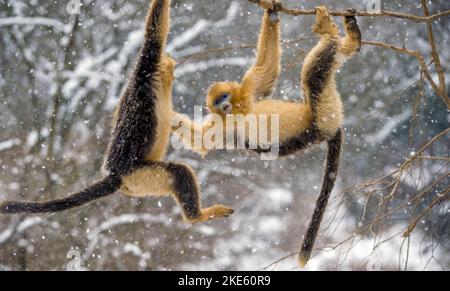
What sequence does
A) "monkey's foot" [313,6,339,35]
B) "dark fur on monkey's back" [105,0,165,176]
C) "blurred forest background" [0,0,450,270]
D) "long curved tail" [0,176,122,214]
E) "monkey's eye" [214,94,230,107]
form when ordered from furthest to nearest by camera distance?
1. "blurred forest background" [0,0,450,270]
2. "monkey's eye" [214,94,230,107]
3. "dark fur on monkey's back" [105,0,165,176]
4. "monkey's foot" [313,6,339,35]
5. "long curved tail" [0,176,122,214]

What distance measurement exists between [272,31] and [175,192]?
143 centimetres

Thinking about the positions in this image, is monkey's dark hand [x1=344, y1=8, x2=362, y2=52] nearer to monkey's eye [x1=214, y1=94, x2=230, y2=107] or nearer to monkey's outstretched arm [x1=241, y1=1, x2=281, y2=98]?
monkey's outstretched arm [x1=241, y1=1, x2=281, y2=98]

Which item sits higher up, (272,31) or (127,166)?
(272,31)

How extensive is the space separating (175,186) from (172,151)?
566cm

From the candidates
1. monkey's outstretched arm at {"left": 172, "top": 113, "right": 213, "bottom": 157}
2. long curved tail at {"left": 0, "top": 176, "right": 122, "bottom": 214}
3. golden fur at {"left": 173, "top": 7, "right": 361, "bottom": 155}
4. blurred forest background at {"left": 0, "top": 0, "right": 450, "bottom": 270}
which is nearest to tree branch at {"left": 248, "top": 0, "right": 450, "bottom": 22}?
golden fur at {"left": 173, "top": 7, "right": 361, "bottom": 155}

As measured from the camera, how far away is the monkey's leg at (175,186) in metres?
4.57

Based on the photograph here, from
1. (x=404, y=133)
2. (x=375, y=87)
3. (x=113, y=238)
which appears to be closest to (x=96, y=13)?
(x=113, y=238)

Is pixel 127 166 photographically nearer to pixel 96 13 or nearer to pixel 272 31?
pixel 272 31

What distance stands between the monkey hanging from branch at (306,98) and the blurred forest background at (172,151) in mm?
4735

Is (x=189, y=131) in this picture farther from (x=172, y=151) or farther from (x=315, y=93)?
(x=172, y=151)

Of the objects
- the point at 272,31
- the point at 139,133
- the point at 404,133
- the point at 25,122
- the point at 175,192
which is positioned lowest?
the point at 25,122

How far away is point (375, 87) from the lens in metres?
10.9

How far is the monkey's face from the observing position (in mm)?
4727

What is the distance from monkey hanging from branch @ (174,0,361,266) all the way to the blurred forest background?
474cm
